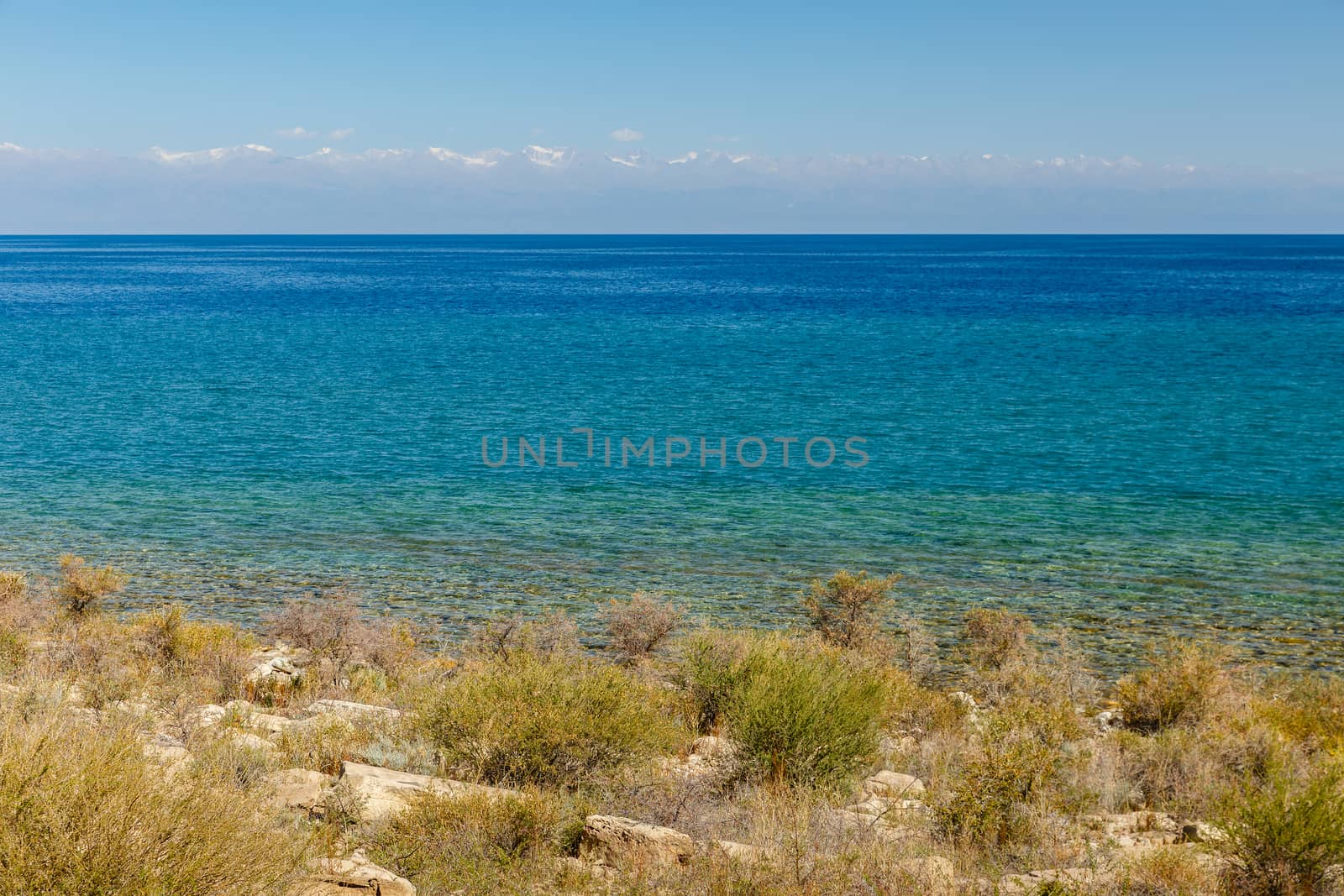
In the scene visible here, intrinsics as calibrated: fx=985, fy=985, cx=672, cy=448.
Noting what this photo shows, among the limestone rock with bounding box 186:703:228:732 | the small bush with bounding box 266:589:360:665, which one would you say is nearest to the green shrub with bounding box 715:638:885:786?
the limestone rock with bounding box 186:703:228:732

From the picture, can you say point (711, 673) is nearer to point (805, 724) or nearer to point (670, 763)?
point (670, 763)

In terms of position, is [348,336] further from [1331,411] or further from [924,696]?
[924,696]

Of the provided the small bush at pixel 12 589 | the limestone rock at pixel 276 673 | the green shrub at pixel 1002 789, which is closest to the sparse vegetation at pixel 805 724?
the green shrub at pixel 1002 789

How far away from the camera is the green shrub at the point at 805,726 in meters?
8.24

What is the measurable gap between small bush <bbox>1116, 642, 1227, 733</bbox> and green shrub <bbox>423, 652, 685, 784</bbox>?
565 cm

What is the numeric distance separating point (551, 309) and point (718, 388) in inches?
1611

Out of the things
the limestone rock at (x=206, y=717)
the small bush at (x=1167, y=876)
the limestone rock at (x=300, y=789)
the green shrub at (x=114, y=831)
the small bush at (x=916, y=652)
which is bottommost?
the small bush at (x=916, y=652)

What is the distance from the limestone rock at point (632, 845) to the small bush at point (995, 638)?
322 inches

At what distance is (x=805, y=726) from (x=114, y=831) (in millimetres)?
5391

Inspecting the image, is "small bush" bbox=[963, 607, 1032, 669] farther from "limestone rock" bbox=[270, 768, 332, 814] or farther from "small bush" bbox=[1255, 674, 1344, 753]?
"limestone rock" bbox=[270, 768, 332, 814]

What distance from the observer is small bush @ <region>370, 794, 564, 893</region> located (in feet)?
19.7

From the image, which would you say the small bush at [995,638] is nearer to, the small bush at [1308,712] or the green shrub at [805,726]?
the small bush at [1308,712]

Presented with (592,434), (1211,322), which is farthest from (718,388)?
(1211,322)

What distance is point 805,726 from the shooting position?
27.5 feet
